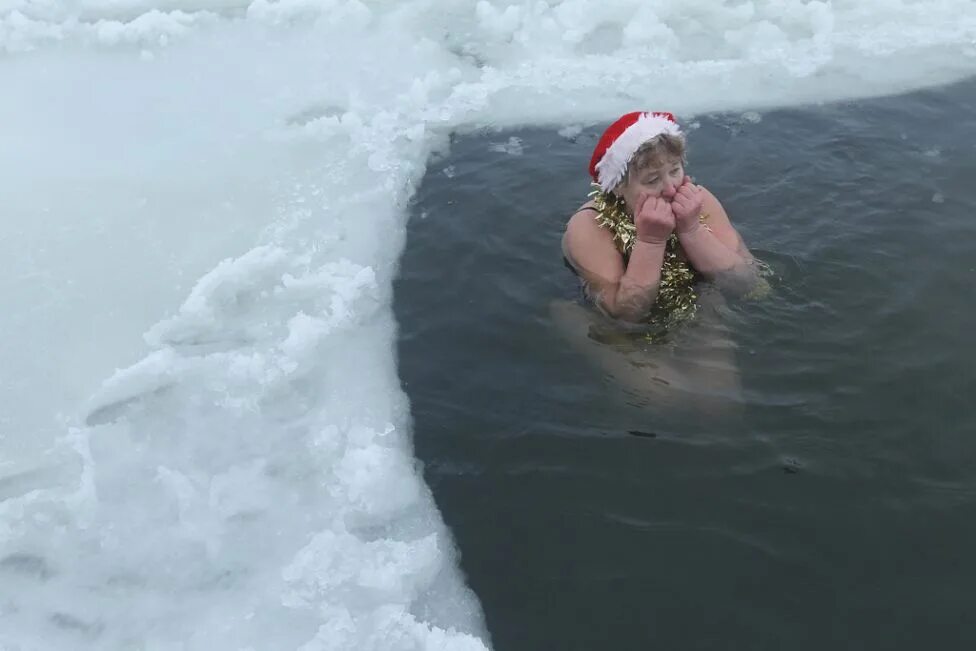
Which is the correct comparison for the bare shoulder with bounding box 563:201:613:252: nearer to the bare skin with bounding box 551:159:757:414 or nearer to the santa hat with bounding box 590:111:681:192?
the bare skin with bounding box 551:159:757:414

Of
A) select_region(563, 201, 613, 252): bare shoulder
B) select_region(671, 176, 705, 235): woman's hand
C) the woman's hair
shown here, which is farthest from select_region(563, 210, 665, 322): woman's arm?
the woman's hair

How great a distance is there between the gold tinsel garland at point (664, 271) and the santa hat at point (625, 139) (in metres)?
0.11

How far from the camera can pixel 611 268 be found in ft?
11.5

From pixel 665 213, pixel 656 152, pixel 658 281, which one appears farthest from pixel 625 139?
pixel 658 281

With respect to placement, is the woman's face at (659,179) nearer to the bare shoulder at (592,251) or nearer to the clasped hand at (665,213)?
A: the clasped hand at (665,213)

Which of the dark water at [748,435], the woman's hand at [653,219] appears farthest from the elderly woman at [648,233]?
the dark water at [748,435]

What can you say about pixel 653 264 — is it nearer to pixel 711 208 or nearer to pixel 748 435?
pixel 711 208

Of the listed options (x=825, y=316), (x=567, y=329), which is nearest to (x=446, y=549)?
(x=567, y=329)

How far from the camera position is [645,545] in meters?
2.63

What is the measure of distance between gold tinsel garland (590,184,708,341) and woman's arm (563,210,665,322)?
0.13 feet

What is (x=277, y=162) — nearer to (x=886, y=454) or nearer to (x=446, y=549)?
(x=446, y=549)

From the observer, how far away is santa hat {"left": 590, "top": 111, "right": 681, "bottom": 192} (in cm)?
329

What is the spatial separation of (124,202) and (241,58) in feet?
6.02

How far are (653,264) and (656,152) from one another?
41cm
